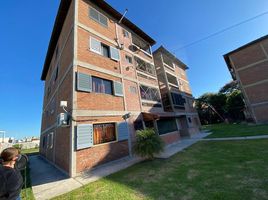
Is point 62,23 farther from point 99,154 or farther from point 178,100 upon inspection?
point 178,100

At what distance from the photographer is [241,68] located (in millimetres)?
21219

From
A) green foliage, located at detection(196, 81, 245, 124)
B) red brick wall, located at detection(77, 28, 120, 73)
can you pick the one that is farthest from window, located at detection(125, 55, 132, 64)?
green foliage, located at detection(196, 81, 245, 124)

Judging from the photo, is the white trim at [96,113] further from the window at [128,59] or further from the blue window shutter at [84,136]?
the window at [128,59]

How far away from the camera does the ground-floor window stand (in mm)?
13073

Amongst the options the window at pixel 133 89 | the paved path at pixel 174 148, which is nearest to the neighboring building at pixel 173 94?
the paved path at pixel 174 148

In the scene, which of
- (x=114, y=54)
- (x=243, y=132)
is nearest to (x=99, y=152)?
(x=114, y=54)

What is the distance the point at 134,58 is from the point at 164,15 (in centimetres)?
469

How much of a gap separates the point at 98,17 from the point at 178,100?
13745mm

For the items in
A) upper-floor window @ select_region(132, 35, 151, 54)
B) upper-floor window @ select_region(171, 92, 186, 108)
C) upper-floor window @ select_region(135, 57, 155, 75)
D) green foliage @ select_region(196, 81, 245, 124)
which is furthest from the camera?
green foliage @ select_region(196, 81, 245, 124)

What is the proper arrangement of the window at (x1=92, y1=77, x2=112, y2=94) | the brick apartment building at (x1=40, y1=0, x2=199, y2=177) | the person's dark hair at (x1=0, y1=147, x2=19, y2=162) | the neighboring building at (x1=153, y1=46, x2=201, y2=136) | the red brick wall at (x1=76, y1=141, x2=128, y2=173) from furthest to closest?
the neighboring building at (x1=153, y1=46, x2=201, y2=136), the window at (x1=92, y1=77, x2=112, y2=94), the brick apartment building at (x1=40, y1=0, x2=199, y2=177), the red brick wall at (x1=76, y1=141, x2=128, y2=173), the person's dark hair at (x1=0, y1=147, x2=19, y2=162)

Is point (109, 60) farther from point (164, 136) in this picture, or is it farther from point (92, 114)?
point (164, 136)

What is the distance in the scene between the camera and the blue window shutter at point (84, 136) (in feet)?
23.3

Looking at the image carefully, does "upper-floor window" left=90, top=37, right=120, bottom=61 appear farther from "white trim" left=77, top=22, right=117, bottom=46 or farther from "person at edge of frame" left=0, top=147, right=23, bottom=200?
"person at edge of frame" left=0, top=147, right=23, bottom=200

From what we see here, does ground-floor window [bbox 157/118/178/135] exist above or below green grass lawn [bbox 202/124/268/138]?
above
